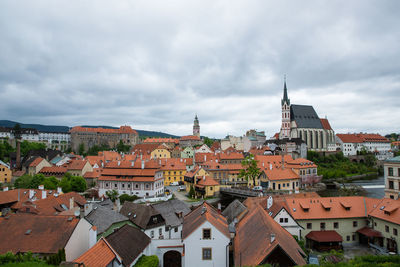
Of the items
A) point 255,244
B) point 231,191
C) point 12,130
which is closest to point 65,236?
point 255,244

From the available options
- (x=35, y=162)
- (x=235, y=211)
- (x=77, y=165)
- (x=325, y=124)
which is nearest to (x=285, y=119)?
(x=325, y=124)

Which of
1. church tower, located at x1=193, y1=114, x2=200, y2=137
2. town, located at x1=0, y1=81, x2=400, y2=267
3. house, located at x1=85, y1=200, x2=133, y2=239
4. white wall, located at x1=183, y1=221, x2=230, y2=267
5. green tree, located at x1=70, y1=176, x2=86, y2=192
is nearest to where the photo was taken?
town, located at x1=0, y1=81, x2=400, y2=267

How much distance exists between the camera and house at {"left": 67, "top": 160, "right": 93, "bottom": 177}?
204 ft

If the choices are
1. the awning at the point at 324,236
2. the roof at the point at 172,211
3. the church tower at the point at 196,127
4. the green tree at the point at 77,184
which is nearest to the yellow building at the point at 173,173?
the green tree at the point at 77,184

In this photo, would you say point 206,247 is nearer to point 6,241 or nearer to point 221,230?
point 221,230

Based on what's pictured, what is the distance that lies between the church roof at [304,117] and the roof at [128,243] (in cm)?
11040

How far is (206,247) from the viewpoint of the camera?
18.9 meters

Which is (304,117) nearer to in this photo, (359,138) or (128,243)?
(359,138)

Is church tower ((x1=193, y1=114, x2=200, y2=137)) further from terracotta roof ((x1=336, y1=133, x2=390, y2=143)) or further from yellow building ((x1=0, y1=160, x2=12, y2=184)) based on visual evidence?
yellow building ((x1=0, y1=160, x2=12, y2=184))

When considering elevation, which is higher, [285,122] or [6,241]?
[285,122]

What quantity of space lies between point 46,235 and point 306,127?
386 ft

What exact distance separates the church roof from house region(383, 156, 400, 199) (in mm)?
86777

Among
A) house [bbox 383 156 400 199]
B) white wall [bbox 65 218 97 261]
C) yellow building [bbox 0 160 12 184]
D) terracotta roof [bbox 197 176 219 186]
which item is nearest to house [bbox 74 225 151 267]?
white wall [bbox 65 218 97 261]

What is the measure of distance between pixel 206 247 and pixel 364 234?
54.6ft
